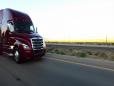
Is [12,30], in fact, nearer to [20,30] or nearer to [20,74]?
[20,30]

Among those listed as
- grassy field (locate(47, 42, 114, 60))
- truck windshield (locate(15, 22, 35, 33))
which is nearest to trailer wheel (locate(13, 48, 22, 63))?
truck windshield (locate(15, 22, 35, 33))

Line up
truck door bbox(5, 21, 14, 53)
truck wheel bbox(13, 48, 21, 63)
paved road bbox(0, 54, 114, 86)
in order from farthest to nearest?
1. truck door bbox(5, 21, 14, 53)
2. truck wheel bbox(13, 48, 21, 63)
3. paved road bbox(0, 54, 114, 86)

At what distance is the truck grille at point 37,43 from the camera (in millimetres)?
14390

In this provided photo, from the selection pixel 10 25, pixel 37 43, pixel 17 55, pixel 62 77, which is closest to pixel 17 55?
pixel 17 55

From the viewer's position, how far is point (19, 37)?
14.4 m

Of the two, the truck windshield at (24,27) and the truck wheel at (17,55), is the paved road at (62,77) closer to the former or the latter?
the truck wheel at (17,55)

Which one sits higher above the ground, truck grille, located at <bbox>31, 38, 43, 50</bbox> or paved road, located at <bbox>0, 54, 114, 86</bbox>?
truck grille, located at <bbox>31, 38, 43, 50</bbox>

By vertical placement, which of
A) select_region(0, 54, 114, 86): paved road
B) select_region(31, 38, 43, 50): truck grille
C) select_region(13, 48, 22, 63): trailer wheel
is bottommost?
select_region(0, 54, 114, 86): paved road

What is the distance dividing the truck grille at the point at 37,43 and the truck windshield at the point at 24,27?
1.29 meters

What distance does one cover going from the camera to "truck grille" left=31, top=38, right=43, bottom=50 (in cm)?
1439

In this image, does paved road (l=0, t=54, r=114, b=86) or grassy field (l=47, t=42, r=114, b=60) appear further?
grassy field (l=47, t=42, r=114, b=60)

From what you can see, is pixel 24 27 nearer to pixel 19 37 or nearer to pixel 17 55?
pixel 19 37

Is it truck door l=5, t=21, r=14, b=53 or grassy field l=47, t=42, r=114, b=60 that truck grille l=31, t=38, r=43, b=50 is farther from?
grassy field l=47, t=42, r=114, b=60

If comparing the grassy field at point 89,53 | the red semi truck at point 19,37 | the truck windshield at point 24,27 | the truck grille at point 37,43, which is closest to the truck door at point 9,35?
the red semi truck at point 19,37
